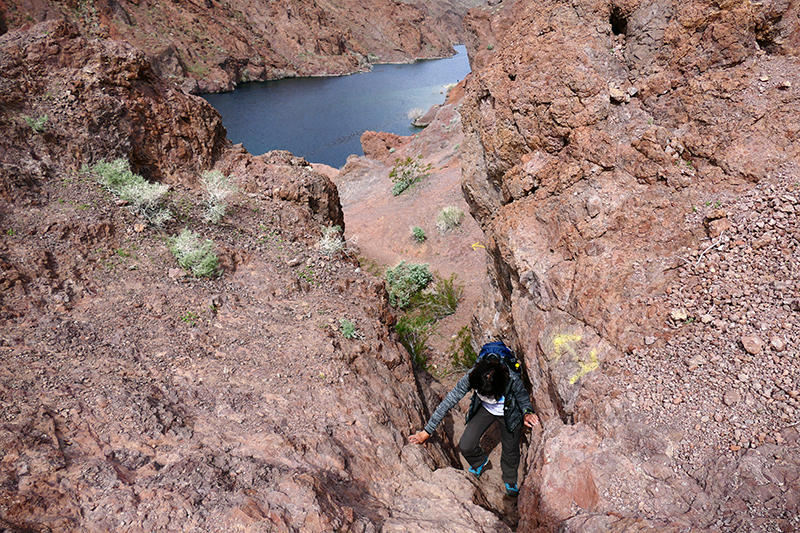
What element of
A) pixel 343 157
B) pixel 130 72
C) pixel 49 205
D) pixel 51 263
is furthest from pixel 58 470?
pixel 343 157

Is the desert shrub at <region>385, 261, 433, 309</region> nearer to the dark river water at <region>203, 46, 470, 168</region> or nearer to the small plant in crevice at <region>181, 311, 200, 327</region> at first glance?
the small plant in crevice at <region>181, 311, 200, 327</region>

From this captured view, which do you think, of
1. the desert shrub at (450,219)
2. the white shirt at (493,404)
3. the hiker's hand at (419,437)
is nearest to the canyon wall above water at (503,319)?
the hiker's hand at (419,437)

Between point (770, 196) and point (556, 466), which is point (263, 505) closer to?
point (556, 466)

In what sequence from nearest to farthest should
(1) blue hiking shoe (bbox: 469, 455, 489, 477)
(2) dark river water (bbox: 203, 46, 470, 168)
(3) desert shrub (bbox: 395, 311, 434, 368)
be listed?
(1) blue hiking shoe (bbox: 469, 455, 489, 477) < (3) desert shrub (bbox: 395, 311, 434, 368) < (2) dark river water (bbox: 203, 46, 470, 168)

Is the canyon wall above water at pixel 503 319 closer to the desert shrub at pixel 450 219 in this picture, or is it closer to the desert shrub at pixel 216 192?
the desert shrub at pixel 216 192

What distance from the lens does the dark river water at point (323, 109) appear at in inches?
1067

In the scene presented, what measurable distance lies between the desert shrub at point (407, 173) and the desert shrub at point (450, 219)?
4.96m

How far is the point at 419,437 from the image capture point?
13.4ft

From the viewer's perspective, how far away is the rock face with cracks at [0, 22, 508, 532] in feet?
8.52

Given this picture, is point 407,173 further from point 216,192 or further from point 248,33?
point 248,33

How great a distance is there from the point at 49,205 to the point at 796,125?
7.38 meters

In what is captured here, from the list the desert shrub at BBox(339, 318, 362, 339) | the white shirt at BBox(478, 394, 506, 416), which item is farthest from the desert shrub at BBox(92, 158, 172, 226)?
the white shirt at BBox(478, 394, 506, 416)

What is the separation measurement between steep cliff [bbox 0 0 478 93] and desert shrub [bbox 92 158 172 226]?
2655cm

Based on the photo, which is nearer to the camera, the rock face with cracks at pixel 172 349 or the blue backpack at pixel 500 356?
the rock face with cracks at pixel 172 349
